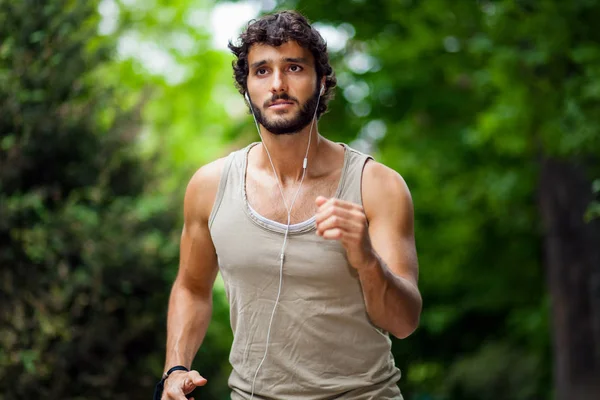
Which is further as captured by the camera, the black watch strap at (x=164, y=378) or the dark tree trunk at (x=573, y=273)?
the dark tree trunk at (x=573, y=273)

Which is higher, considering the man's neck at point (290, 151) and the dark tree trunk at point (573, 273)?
the man's neck at point (290, 151)

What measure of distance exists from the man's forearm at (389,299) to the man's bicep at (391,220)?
0.32ft

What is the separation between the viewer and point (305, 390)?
3123 mm

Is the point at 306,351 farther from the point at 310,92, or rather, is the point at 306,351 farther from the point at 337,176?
the point at 310,92

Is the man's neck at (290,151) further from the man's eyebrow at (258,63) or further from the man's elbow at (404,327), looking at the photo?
the man's elbow at (404,327)

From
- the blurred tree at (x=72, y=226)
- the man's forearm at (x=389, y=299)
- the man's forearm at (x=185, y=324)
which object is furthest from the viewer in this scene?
the blurred tree at (x=72, y=226)

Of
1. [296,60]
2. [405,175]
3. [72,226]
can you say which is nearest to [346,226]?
[296,60]

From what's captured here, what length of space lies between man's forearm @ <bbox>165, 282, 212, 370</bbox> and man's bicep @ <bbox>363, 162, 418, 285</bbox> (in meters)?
0.83

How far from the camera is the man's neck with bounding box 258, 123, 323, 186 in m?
3.31

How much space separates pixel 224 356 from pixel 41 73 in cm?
330

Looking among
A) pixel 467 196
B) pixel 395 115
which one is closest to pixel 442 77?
pixel 395 115

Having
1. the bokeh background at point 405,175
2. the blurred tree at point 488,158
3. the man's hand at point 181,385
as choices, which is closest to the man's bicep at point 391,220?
the man's hand at point 181,385

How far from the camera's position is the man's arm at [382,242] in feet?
8.84

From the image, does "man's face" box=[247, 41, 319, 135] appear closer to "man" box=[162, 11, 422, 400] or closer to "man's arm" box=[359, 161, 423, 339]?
"man" box=[162, 11, 422, 400]
